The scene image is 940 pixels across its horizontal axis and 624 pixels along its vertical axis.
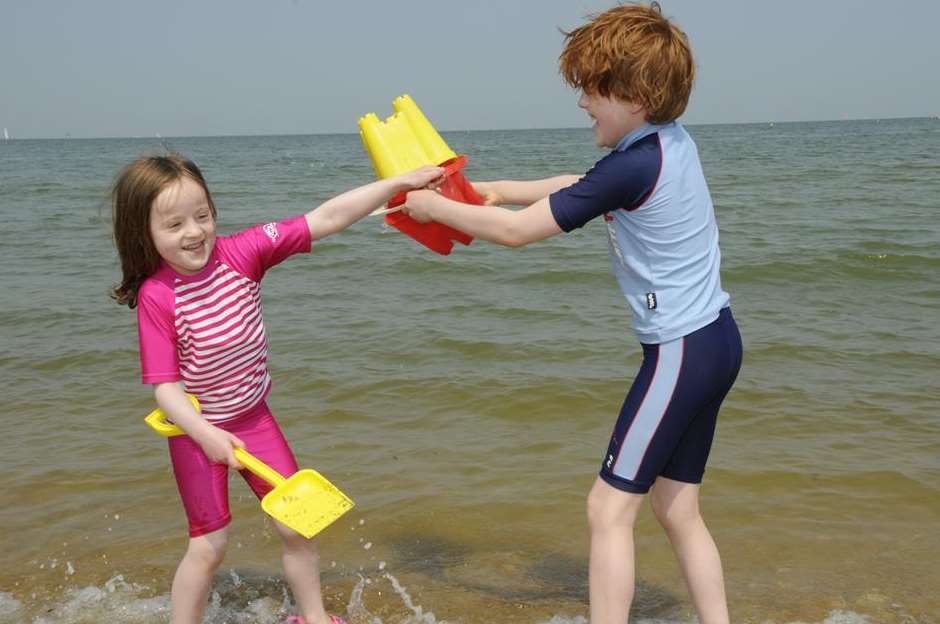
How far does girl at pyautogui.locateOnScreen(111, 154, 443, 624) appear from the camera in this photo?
7.95 feet

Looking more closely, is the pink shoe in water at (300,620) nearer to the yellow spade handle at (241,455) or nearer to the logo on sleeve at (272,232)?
the yellow spade handle at (241,455)

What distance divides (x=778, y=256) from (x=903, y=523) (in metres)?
5.73

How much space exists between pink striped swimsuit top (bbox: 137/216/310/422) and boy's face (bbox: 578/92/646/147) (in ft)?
2.85

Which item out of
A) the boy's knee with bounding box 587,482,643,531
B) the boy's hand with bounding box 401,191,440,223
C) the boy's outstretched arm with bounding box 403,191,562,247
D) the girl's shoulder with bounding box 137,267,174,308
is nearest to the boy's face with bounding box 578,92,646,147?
the boy's outstretched arm with bounding box 403,191,562,247

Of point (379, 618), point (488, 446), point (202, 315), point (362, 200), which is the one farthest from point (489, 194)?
point (488, 446)

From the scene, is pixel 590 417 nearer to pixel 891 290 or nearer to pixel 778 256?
pixel 891 290

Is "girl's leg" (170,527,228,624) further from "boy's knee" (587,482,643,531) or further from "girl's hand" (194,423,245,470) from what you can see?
"boy's knee" (587,482,643,531)

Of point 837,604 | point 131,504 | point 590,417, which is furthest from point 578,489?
point 131,504

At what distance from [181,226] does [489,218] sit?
0.80m

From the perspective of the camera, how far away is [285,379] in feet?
18.2

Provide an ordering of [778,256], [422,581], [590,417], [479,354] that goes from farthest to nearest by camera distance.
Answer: [778,256], [479,354], [590,417], [422,581]

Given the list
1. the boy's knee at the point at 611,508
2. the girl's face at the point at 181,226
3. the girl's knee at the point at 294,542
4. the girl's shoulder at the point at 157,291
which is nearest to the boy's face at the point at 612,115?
the boy's knee at the point at 611,508

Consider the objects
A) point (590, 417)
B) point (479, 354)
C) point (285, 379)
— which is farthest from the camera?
point (479, 354)

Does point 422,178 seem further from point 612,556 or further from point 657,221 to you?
point 612,556
